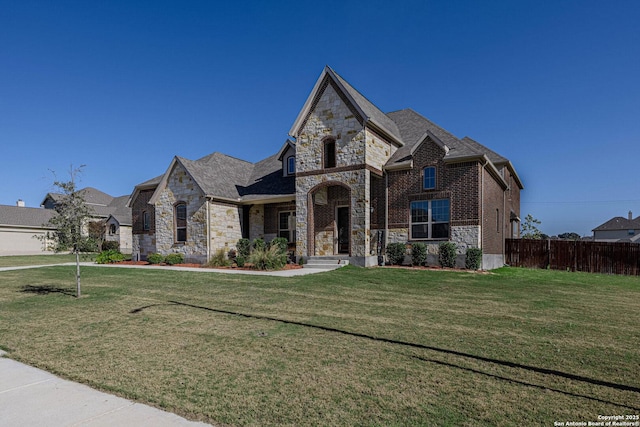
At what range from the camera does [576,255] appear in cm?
1891

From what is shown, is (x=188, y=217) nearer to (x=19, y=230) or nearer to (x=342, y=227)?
(x=342, y=227)

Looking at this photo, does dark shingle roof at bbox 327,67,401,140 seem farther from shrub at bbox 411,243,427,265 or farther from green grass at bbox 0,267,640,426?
green grass at bbox 0,267,640,426

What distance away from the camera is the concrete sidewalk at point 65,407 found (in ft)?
11.2

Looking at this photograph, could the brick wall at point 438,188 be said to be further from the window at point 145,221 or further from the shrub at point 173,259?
→ the window at point 145,221

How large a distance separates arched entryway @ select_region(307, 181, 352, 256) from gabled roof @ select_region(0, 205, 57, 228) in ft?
113

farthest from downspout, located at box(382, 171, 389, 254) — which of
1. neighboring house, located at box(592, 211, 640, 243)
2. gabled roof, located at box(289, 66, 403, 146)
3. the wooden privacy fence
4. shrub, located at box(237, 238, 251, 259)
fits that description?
neighboring house, located at box(592, 211, 640, 243)

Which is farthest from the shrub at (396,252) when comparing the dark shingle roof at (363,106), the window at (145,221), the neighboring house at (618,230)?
the neighboring house at (618,230)

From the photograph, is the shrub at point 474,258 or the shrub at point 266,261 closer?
the shrub at point 474,258

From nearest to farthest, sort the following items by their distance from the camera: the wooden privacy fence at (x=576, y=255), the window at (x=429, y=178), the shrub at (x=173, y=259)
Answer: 1. the window at (x=429, y=178)
2. the wooden privacy fence at (x=576, y=255)
3. the shrub at (x=173, y=259)

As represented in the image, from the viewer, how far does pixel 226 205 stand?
2152 centimetres

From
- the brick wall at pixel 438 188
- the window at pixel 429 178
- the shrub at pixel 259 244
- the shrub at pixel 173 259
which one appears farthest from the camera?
the shrub at pixel 173 259

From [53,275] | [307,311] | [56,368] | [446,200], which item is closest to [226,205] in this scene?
[53,275]

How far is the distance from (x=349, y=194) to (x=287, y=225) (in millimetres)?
5732

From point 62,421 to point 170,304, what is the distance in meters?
5.63
